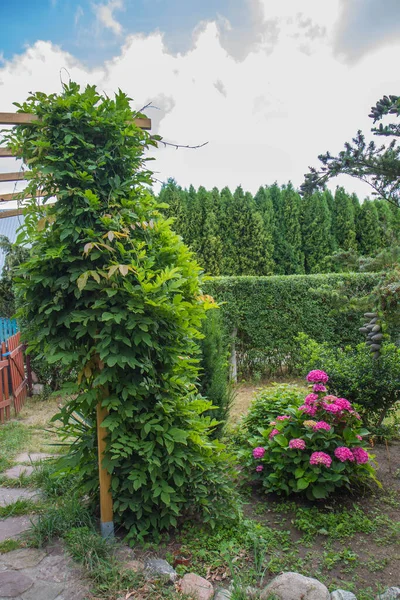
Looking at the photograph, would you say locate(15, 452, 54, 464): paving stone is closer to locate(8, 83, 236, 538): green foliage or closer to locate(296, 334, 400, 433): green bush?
locate(8, 83, 236, 538): green foliage

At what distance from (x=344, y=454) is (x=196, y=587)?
132 centimetres

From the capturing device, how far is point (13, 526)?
259 centimetres

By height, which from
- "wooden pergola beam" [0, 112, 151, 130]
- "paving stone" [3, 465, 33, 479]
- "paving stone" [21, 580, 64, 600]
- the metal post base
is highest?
"wooden pergola beam" [0, 112, 151, 130]

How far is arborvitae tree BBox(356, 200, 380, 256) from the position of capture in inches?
422

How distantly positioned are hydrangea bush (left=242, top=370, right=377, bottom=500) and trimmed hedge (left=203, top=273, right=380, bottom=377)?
381 centimetres

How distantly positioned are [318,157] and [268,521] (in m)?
2.43

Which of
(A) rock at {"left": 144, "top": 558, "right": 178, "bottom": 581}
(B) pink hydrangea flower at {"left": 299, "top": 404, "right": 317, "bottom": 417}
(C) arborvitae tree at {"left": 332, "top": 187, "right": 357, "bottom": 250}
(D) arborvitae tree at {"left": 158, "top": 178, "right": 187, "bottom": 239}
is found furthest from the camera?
(C) arborvitae tree at {"left": 332, "top": 187, "right": 357, "bottom": 250}

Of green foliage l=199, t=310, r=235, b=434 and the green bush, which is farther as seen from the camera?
the green bush

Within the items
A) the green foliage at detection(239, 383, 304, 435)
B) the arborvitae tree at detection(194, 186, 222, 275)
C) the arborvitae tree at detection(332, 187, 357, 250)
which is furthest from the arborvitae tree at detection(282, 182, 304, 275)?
the green foliage at detection(239, 383, 304, 435)

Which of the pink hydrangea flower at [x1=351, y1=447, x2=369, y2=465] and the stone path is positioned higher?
the pink hydrangea flower at [x1=351, y1=447, x2=369, y2=465]

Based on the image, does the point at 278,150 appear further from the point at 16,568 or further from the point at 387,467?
the point at 16,568

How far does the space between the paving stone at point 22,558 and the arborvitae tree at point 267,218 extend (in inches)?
323

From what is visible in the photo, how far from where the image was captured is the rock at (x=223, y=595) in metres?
1.92

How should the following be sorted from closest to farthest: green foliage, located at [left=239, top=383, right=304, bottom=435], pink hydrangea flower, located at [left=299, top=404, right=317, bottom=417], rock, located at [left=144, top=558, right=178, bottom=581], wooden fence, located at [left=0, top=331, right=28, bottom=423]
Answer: rock, located at [left=144, top=558, right=178, bottom=581]
pink hydrangea flower, located at [left=299, top=404, right=317, bottom=417]
green foliage, located at [left=239, top=383, right=304, bottom=435]
wooden fence, located at [left=0, top=331, right=28, bottom=423]
